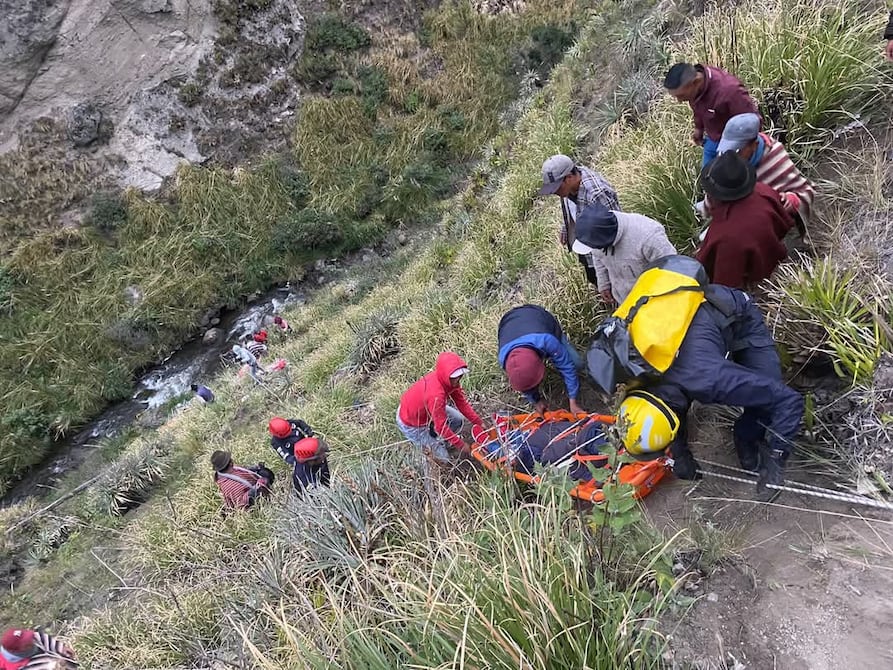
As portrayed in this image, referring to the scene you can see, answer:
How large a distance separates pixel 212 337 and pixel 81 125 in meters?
7.11

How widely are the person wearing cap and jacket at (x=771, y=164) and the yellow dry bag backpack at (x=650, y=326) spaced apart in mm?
1022

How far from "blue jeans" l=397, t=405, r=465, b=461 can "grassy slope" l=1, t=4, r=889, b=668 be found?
224 mm

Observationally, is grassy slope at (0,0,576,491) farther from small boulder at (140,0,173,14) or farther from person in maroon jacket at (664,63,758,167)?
person in maroon jacket at (664,63,758,167)

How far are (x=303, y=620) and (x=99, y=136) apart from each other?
55.1 feet

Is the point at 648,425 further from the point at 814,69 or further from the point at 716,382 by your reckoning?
the point at 814,69

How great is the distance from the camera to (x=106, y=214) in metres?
14.8

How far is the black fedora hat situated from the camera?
9.61 ft

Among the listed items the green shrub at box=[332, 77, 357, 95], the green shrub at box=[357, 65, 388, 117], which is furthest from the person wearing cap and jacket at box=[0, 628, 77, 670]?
the green shrub at box=[332, 77, 357, 95]

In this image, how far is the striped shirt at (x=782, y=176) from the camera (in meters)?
3.36

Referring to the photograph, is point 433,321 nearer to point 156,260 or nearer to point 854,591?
point 854,591

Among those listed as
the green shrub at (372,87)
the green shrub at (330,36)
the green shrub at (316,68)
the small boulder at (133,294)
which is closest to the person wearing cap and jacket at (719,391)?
the small boulder at (133,294)

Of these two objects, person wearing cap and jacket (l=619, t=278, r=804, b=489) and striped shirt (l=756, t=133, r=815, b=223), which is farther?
striped shirt (l=756, t=133, r=815, b=223)

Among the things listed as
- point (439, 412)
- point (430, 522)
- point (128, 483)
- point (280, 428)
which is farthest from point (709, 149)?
point (128, 483)

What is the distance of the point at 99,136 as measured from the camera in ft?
50.6
